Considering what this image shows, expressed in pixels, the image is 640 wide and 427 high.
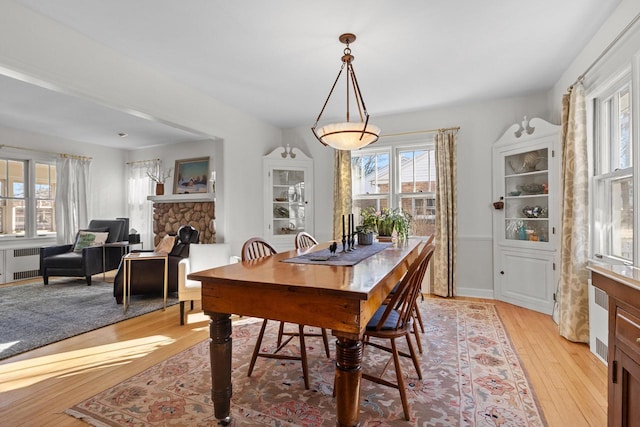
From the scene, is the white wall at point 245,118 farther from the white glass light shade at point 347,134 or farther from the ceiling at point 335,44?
the white glass light shade at point 347,134

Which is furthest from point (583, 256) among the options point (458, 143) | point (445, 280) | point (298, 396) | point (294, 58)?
point (294, 58)

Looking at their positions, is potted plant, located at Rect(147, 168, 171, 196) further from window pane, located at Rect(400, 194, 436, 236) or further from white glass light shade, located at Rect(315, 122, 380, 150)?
white glass light shade, located at Rect(315, 122, 380, 150)

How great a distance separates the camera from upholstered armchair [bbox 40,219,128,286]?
5141 mm

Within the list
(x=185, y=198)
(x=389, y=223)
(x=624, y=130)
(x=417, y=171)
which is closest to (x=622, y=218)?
(x=624, y=130)

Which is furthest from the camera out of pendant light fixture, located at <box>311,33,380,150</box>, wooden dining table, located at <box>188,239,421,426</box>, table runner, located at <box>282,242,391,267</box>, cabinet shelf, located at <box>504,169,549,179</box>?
cabinet shelf, located at <box>504,169,549,179</box>

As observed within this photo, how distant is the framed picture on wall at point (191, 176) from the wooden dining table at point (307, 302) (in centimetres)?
485

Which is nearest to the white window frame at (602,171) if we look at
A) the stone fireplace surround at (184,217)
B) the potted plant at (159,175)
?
the stone fireplace surround at (184,217)

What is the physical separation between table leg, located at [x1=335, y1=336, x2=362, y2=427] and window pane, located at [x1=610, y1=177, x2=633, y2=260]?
2360 millimetres

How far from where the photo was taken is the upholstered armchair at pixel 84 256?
5.14 meters

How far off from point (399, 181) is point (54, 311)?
4659 mm

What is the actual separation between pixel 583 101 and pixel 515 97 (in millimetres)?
1406

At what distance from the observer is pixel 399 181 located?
4867mm

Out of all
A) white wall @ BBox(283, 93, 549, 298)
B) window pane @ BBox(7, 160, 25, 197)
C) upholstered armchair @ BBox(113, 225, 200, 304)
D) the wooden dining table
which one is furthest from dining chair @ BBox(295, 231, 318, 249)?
window pane @ BBox(7, 160, 25, 197)

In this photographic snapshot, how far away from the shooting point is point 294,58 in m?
3.09
